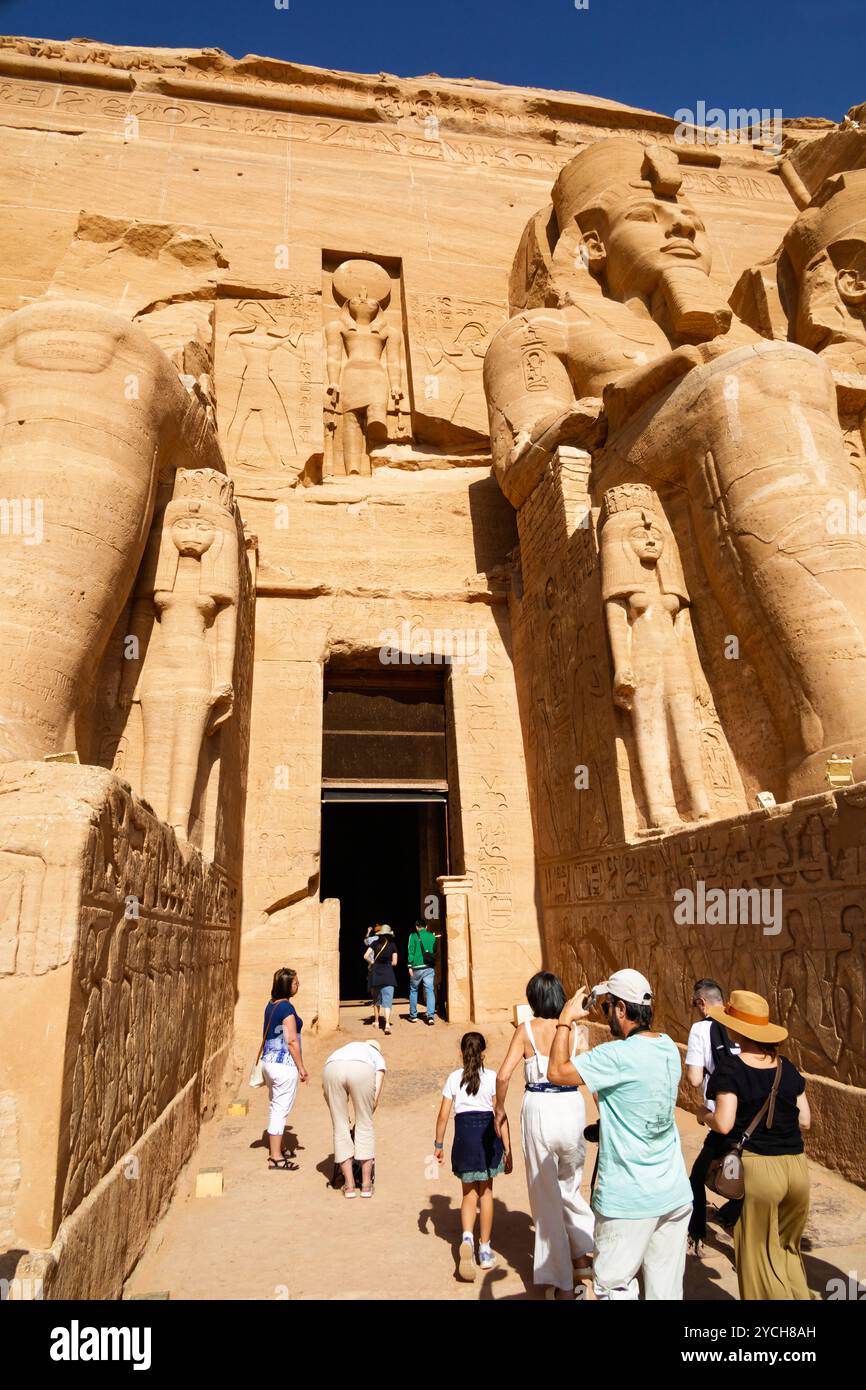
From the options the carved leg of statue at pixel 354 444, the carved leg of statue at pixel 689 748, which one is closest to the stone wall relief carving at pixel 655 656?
the carved leg of statue at pixel 689 748

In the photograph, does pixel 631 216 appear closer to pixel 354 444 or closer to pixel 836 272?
pixel 836 272

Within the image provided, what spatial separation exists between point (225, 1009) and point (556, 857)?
2.91 metres

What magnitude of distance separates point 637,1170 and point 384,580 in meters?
7.28

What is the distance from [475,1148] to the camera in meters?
3.14

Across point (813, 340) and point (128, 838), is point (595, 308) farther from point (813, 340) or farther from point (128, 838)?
point (128, 838)

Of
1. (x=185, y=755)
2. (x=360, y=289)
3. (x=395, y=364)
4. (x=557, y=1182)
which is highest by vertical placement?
(x=360, y=289)

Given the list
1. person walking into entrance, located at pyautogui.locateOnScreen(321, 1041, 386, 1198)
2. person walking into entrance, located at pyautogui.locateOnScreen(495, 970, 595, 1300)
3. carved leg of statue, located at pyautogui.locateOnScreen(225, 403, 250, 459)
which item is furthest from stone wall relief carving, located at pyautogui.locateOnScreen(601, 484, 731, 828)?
carved leg of statue, located at pyautogui.locateOnScreen(225, 403, 250, 459)

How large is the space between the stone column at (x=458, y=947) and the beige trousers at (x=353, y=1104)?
138 inches

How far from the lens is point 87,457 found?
495cm

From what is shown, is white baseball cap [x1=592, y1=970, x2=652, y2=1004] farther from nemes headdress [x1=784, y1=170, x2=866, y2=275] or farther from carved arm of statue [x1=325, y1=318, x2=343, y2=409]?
carved arm of statue [x1=325, y1=318, x2=343, y2=409]

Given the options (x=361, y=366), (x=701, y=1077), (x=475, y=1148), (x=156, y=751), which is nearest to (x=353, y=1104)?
(x=475, y=1148)

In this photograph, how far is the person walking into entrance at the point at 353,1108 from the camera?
13.1 ft

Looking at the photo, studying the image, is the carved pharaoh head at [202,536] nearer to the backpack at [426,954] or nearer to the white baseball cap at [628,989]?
the backpack at [426,954]

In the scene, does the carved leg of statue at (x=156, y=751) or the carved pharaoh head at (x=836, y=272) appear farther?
the carved pharaoh head at (x=836, y=272)
